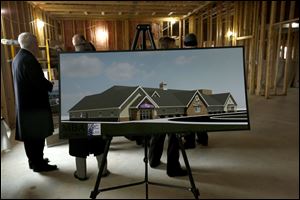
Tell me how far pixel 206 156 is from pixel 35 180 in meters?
1.77

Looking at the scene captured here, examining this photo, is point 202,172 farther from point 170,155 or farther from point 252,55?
point 252,55

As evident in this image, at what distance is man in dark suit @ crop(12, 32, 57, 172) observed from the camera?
80.7 inches

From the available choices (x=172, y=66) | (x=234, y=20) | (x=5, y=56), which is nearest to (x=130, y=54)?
(x=172, y=66)

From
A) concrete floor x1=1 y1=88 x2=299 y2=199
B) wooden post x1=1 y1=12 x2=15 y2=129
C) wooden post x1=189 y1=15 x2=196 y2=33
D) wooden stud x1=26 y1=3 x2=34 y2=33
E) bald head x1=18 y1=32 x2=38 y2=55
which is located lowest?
concrete floor x1=1 y1=88 x2=299 y2=199

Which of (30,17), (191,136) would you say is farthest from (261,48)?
(30,17)

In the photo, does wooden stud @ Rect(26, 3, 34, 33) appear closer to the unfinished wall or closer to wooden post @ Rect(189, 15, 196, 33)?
the unfinished wall

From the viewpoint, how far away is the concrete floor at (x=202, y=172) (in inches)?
75.2

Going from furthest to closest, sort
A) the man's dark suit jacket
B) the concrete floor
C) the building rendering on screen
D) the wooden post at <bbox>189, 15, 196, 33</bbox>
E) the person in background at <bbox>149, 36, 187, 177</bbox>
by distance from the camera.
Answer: the wooden post at <bbox>189, 15, 196, 33</bbox>, the person in background at <bbox>149, 36, 187, 177</bbox>, the man's dark suit jacket, the concrete floor, the building rendering on screen

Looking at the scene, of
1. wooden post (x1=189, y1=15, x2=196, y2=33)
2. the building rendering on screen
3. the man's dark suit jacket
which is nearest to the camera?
the building rendering on screen

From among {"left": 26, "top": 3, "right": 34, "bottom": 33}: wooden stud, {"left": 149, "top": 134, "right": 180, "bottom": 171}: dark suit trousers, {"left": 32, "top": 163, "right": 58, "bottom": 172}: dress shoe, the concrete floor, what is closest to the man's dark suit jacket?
{"left": 32, "top": 163, "right": 58, "bottom": 172}: dress shoe

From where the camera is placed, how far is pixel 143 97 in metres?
1.41

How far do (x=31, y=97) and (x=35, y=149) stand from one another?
0.54m

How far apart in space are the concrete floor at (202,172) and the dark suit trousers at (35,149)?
139 mm

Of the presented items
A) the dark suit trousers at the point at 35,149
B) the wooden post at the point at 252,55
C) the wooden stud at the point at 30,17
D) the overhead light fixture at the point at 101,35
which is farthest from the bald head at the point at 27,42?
the overhead light fixture at the point at 101,35
